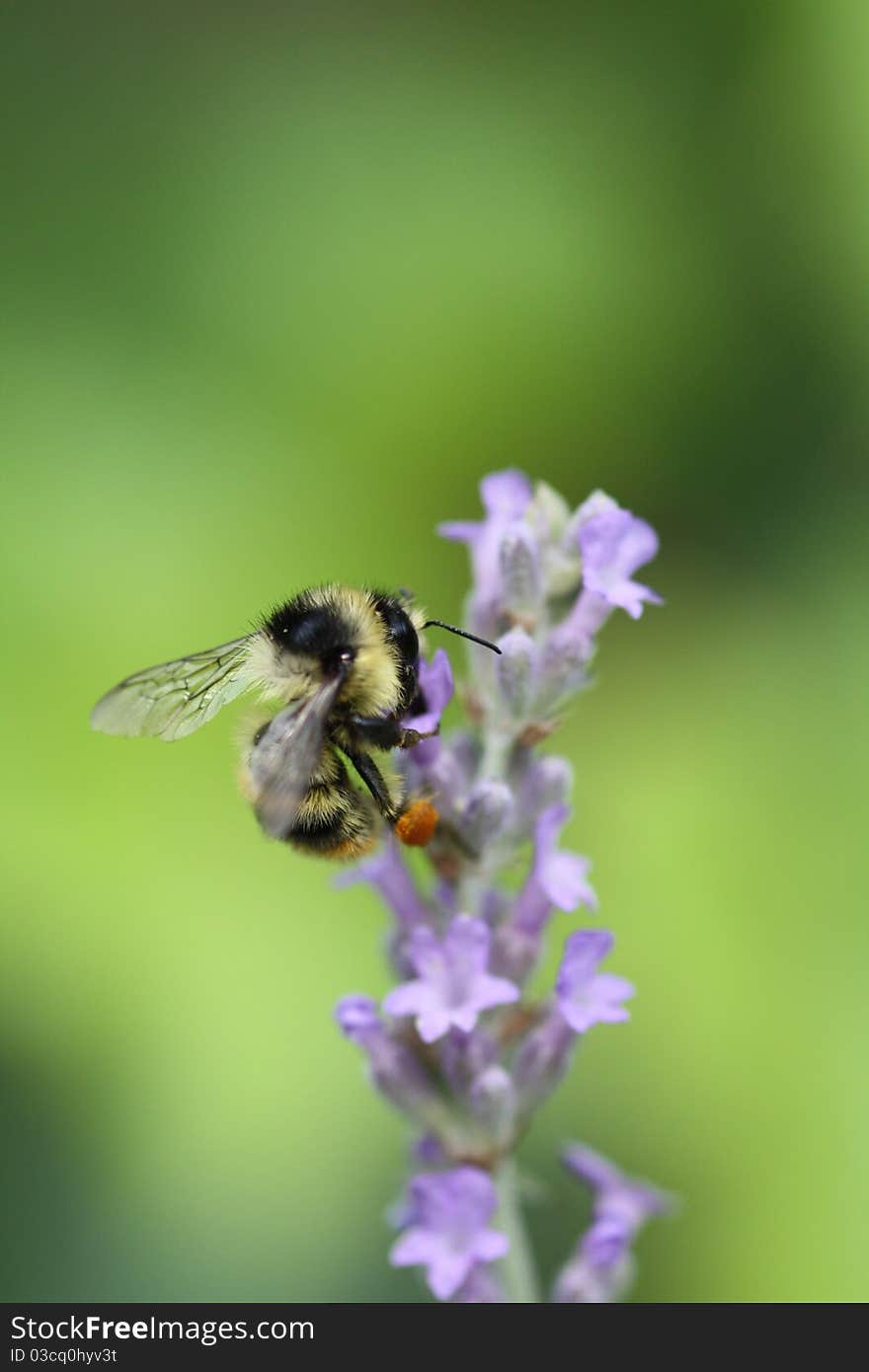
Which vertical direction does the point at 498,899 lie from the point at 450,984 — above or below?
above

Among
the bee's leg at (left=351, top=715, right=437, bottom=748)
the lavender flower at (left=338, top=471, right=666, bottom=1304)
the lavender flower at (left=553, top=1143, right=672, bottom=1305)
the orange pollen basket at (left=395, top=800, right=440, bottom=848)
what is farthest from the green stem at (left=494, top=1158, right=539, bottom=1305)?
the bee's leg at (left=351, top=715, right=437, bottom=748)

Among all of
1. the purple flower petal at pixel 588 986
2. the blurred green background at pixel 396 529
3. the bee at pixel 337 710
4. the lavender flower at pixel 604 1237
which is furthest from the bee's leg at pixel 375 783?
the blurred green background at pixel 396 529

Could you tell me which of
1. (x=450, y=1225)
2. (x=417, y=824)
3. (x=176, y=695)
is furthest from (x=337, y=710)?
(x=450, y=1225)

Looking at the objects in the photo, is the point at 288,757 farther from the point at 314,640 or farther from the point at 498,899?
the point at 498,899

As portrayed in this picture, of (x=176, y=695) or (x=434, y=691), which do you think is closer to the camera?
(x=434, y=691)

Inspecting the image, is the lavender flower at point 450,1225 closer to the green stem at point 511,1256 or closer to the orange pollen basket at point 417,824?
the green stem at point 511,1256

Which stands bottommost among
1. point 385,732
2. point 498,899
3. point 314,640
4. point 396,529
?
point 498,899
